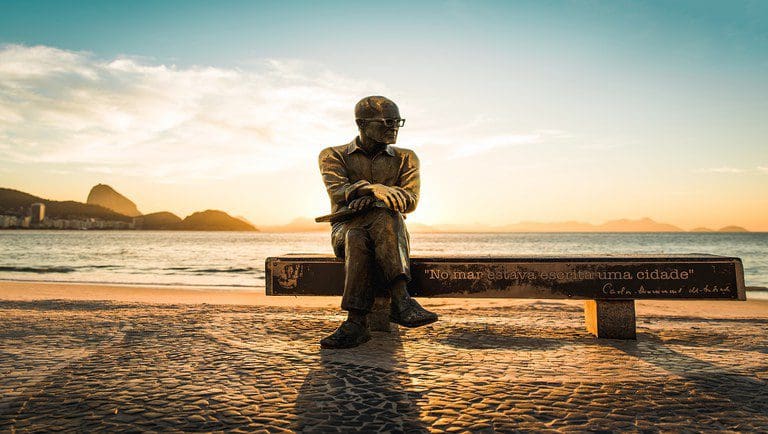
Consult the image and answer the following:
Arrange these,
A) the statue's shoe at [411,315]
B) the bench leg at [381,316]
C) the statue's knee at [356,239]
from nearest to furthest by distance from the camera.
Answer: the statue's shoe at [411,315] < the statue's knee at [356,239] < the bench leg at [381,316]

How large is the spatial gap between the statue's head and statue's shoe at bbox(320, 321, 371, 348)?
182 centimetres

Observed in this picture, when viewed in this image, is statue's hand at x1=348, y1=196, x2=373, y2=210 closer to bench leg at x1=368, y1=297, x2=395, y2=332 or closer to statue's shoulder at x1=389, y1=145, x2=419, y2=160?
statue's shoulder at x1=389, y1=145, x2=419, y2=160

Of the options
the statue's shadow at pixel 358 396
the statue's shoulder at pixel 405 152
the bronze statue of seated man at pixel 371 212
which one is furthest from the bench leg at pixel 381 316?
the statue's shoulder at pixel 405 152

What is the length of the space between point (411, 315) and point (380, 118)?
1.94m

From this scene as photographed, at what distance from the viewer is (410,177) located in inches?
198

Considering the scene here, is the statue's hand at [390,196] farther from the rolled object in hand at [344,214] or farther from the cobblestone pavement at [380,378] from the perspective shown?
the cobblestone pavement at [380,378]

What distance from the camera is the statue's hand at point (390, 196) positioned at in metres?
4.52

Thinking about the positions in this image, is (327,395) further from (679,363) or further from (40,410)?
(679,363)

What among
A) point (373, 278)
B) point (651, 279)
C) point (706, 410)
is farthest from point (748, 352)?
point (373, 278)

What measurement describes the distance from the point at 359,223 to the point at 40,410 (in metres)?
2.76

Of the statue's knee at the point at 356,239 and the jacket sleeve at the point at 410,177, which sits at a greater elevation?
the jacket sleeve at the point at 410,177

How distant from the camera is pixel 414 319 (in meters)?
4.08

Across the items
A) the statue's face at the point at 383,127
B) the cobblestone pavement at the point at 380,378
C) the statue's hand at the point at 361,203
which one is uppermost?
the statue's face at the point at 383,127

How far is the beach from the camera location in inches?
101
